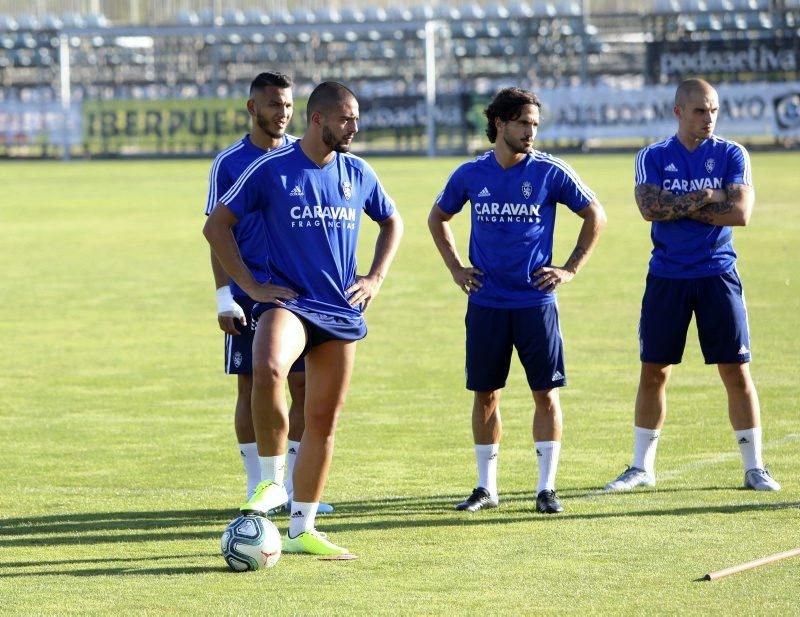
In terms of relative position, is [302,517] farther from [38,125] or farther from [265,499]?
[38,125]

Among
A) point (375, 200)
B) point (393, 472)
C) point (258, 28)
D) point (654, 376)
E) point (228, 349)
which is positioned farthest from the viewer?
point (258, 28)

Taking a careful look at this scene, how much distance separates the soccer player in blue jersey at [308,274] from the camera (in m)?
6.97

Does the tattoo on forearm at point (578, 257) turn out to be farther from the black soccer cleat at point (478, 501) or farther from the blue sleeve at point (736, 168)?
the black soccer cleat at point (478, 501)

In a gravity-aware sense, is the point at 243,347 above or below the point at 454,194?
below

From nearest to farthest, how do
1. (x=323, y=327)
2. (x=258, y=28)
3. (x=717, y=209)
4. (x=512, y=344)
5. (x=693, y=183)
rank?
(x=323, y=327), (x=512, y=344), (x=717, y=209), (x=693, y=183), (x=258, y=28)

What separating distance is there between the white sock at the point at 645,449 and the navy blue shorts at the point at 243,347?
1974 mm

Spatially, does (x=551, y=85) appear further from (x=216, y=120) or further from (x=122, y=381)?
(x=122, y=381)

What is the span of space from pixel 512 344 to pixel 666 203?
117 cm

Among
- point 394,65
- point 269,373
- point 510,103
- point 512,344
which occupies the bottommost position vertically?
point 512,344

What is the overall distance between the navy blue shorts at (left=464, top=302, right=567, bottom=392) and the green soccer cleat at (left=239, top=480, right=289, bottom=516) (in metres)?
1.60

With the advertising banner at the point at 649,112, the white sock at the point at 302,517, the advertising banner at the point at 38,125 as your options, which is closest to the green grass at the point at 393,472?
the white sock at the point at 302,517

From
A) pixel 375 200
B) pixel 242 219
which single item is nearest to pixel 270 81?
pixel 242 219

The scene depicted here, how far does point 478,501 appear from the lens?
8.14 m

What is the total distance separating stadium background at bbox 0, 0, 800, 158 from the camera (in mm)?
51688
